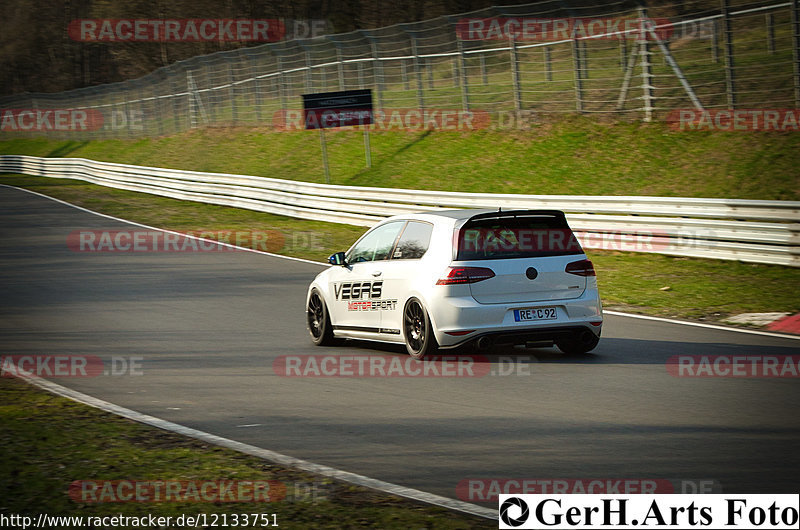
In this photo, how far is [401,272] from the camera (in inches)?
446

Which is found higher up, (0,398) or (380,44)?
(380,44)

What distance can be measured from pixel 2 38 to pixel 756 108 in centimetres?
9043

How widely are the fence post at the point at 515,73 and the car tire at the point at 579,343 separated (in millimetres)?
21288

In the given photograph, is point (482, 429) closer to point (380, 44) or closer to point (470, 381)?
point (470, 381)

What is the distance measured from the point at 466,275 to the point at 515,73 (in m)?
22.5

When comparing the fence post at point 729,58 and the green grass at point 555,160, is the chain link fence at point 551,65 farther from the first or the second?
the green grass at point 555,160

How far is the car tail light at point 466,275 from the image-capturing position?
34.6 feet

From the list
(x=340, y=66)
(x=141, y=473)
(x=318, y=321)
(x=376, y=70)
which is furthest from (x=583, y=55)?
(x=141, y=473)

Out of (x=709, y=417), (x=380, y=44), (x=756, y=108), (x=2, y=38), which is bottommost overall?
(x=709, y=417)

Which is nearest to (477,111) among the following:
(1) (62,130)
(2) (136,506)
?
(2) (136,506)

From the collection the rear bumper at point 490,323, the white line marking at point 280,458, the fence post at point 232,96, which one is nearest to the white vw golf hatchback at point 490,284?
the rear bumper at point 490,323

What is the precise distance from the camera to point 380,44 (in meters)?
37.6

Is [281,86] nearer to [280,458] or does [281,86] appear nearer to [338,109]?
[338,109]

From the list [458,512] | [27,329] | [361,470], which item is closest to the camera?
[458,512]
